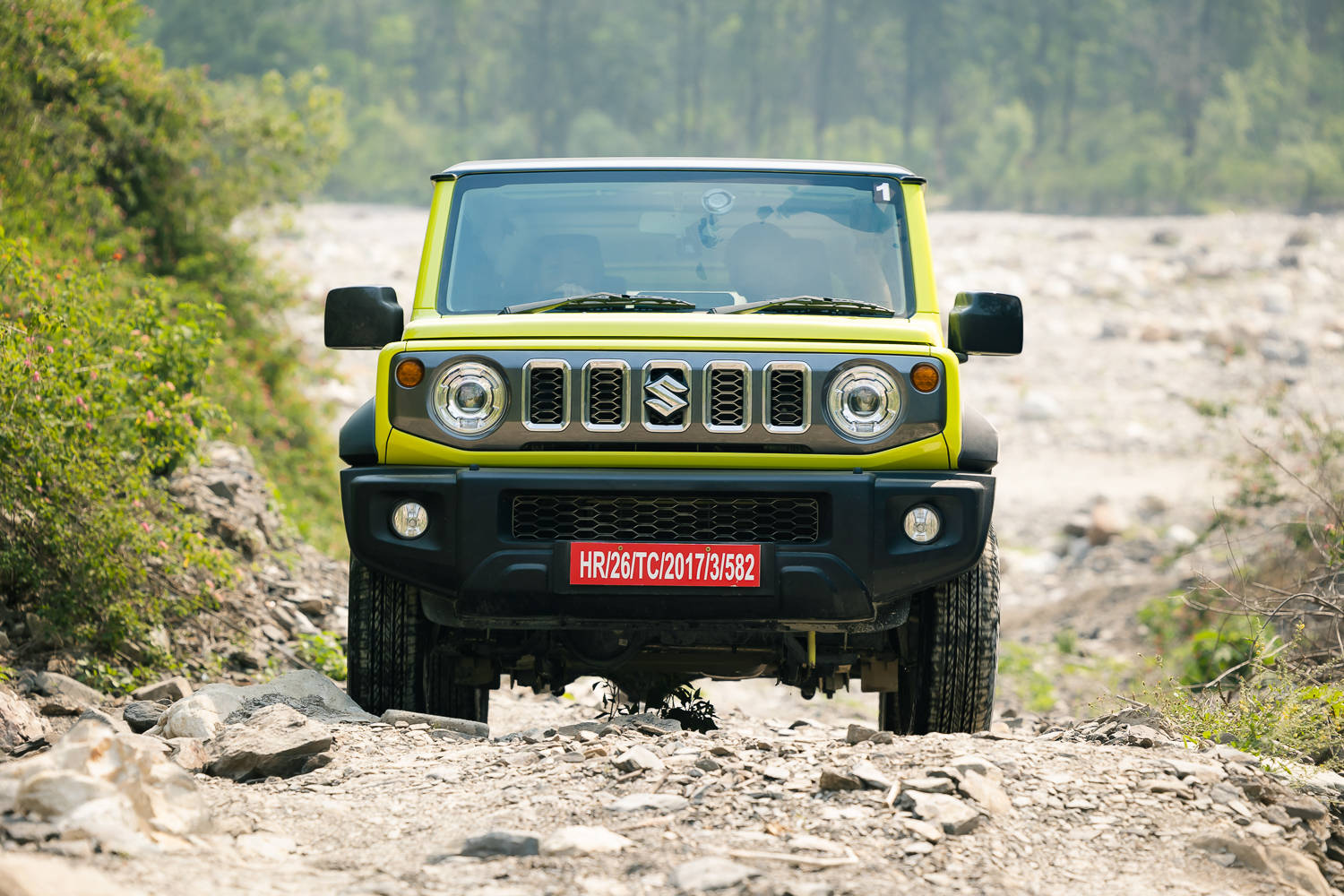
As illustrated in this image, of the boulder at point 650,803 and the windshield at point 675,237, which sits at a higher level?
the windshield at point 675,237

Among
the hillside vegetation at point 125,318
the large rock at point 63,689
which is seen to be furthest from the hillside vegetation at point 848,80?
the large rock at point 63,689

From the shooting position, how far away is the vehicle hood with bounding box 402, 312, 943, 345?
4.58 metres

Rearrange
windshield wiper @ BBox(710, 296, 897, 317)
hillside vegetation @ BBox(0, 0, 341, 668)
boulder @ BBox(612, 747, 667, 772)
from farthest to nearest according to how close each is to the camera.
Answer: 1. hillside vegetation @ BBox(0, 0, 341, 668)
2. windshield wiper @ BBox(710, 296, 897, 317)
3. boulder @ BBox(612, 747, 667, 772)

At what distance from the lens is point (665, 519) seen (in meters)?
4.54

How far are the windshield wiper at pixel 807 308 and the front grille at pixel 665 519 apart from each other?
0.77m

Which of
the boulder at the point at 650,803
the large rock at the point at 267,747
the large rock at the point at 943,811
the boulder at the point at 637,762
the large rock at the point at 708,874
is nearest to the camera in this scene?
the large rock at the point at 708,874

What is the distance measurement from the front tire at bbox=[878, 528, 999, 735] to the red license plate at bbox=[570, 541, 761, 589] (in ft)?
2.63

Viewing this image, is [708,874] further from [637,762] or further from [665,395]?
[665,395]

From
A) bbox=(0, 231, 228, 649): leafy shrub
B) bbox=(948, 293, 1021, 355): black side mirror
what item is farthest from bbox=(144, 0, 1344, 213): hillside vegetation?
bbox=(948, 293, 1021, 355): black side mirror

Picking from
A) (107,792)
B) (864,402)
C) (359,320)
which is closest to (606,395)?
(864,402)

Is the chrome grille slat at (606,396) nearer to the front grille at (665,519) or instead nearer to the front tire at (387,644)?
the front grille at (665,519)

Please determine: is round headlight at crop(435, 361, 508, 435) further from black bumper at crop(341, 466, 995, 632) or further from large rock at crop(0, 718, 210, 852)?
large rock at crop(0, 718, 210, 852)

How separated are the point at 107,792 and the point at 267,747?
0.94 m

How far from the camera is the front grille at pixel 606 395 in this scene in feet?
14.9
